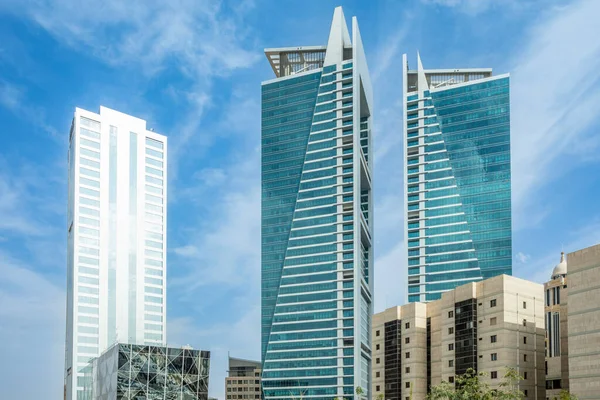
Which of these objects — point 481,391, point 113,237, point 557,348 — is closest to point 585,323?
point 481,391

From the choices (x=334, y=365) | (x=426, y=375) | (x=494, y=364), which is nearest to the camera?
(x=494, y=364)

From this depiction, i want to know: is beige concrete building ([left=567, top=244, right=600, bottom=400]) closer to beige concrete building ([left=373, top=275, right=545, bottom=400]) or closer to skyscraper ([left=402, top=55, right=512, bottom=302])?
beige concrete building ([left=373, top=275, right=545, bottom=400])

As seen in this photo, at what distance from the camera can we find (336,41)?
197 meters

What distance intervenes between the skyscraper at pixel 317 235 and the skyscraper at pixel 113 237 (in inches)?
1059

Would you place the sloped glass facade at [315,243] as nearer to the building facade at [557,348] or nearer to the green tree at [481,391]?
the building facade at [557,348]

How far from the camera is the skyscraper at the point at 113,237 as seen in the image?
563ft

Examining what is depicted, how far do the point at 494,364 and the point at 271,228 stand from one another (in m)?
95.6

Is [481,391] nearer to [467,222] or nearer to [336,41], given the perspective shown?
[467,222]

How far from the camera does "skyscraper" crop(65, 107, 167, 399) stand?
171750 millimetres

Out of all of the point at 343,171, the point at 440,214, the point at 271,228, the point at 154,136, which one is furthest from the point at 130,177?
the point at 440,214

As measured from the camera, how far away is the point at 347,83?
628 feet

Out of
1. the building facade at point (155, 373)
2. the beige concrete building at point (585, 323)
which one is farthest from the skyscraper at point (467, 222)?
the beige concrete building at point (585, 323)

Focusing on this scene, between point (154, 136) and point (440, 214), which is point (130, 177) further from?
point (440, 214)

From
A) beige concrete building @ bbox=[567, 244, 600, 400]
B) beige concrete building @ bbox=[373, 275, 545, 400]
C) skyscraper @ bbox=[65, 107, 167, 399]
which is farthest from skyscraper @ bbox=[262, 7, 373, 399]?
beige concrete building @ bbox=[567, 244, 600, 400]
